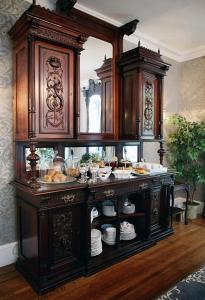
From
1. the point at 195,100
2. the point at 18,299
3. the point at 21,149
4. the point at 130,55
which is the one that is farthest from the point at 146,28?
the point at 18,299

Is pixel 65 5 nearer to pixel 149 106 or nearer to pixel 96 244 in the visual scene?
pixel 149 106

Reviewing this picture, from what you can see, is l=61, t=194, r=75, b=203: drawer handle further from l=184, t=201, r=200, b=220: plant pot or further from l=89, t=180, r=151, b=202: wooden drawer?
l=184, t=201, r=200, b=220: plant pot

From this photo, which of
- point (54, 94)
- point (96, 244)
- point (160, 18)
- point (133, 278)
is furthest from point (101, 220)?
point (160, 18)

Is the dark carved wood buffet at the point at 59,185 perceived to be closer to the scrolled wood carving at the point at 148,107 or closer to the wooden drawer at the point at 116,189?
the wooden drawer at the point at 116,189

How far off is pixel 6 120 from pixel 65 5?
135cm

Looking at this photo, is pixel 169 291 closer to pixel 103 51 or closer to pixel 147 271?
pixel 147 271

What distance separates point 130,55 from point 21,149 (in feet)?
5.70

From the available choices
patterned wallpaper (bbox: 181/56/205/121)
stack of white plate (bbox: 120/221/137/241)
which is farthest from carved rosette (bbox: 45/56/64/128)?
patterned wallpaper (bbox: 181/56/205/121)

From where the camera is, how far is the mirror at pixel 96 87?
2701 millimetres

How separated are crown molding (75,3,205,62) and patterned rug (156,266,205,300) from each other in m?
2.97

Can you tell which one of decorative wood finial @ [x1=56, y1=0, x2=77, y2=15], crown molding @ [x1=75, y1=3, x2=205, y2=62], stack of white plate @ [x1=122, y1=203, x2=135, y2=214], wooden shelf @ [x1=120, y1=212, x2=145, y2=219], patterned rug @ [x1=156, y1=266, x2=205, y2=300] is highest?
crown molding @ [x1=75, y1=3, x2=205, y2=62]

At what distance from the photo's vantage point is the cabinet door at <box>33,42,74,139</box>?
2.07 meters

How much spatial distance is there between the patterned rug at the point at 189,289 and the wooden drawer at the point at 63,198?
1043mm

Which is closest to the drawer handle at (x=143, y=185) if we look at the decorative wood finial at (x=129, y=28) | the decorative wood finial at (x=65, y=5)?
the decorative wood finial at (x=129, y=28)
